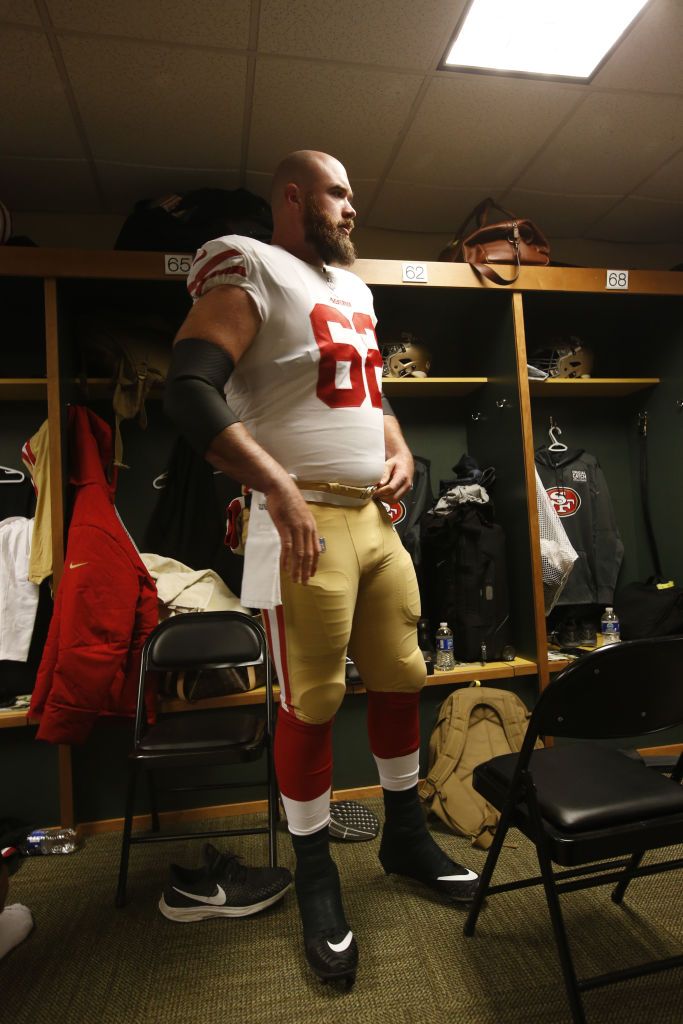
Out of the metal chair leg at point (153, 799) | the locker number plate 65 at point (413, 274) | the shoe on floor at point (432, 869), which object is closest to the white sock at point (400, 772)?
the shoe on floor at point (432, 869)

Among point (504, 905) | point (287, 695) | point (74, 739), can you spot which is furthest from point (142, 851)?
point (504, 905)

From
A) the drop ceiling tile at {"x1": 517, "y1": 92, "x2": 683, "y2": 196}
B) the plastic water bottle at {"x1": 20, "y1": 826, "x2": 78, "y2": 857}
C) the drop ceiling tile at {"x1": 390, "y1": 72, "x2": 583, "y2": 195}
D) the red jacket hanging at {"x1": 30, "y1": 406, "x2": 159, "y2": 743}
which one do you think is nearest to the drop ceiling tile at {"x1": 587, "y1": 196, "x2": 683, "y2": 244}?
the drop ceiling tile at {"x1": 517, "y1": 92, "x2": 683, "y2": 196}

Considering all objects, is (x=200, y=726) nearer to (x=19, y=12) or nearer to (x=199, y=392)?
(x=199, y=392)

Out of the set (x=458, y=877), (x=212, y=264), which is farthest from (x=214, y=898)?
(x=212, y=264)

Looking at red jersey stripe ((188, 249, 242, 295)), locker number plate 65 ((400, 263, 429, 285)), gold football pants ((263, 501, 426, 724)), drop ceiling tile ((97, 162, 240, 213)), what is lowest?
gold football pants ((263, 501, 426, 724))

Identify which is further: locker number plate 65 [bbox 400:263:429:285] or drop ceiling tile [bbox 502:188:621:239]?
drop ceiling tile [bbox 502:188:621:239]

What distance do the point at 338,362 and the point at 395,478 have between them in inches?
12.3

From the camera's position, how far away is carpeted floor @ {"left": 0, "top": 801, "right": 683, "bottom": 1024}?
108cm

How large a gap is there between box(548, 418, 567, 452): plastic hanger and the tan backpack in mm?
1217

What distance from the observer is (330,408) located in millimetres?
1228

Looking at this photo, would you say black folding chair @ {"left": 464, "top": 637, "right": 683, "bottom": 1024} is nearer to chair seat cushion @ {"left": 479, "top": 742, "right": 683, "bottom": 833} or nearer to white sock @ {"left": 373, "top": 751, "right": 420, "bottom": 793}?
chair seat cushion @ {"left": 479, "top": 742, "right": 683, "bottom": 833}

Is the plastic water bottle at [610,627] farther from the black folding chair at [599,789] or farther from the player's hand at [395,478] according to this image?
the player's hand at [395,478]

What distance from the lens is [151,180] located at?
7.18 ft

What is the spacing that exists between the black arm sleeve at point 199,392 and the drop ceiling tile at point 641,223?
238 centimetres
